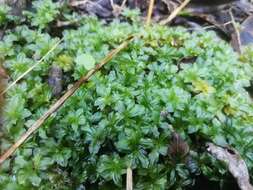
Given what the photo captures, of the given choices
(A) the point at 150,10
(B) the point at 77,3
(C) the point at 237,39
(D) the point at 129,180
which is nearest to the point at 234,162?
(D) the point at 129,180

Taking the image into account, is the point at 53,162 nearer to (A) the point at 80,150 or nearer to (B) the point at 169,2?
(A) the point at 80,150

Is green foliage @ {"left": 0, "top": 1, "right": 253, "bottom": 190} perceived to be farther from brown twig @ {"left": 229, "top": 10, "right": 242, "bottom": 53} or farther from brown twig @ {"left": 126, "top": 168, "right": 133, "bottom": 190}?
brown twig @ {"left": 229, "top": 10, "right": 242, "bottom": 53}

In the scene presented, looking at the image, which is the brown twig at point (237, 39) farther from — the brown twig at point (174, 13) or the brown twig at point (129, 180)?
the brown twig at point (129, 180)

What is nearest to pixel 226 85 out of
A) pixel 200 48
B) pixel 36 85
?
pixel 200 48

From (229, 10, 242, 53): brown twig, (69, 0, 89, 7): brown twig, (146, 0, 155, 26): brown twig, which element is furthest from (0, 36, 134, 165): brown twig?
(229, 10, 242, 53): brown twig

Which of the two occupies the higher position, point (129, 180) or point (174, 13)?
point (174, 13)

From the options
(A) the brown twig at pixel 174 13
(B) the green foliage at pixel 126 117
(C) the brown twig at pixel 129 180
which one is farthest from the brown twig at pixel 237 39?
(C) the brown twig at pixel 129 180

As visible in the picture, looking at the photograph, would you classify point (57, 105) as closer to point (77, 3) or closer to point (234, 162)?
point (234, 162)
